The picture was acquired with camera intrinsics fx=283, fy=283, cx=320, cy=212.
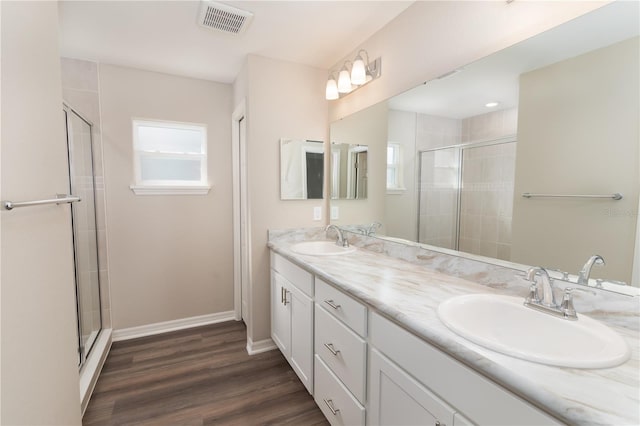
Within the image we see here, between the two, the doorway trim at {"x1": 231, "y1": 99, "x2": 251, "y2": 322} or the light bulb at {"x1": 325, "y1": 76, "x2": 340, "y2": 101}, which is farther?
the doorway trim at {"x1": 231, "y1": 99, "x2": 251, "y2": 322}

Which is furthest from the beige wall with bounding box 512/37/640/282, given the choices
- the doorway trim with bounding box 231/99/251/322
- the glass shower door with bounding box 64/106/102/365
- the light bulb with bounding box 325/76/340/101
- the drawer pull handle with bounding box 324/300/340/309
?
the glass shower door with bounding box 64/106/102/365

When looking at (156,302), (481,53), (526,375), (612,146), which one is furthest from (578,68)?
(156,302)

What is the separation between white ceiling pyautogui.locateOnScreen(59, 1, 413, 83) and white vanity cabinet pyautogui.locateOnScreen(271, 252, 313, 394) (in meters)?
1.58

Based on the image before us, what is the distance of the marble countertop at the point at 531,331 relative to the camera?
0.57 metres

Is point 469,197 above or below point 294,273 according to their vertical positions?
above

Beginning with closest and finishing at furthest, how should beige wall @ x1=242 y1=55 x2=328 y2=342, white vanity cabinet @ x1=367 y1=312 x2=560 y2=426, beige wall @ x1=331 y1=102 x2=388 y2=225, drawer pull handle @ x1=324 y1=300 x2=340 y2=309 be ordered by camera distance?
white vanity cabinet @ x1=367 y1=312 x2=560 y2=426, drawer pull handle @ x1=324 y1=300 x2=340 y2=309, beige wall @ x1=331 y1=102 x2=388 y2=225, beige wall @ x1=242 y1=55 x2=328 y2=342

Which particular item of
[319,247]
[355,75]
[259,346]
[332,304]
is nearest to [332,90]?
[355,75]

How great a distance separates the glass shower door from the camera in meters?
2.01

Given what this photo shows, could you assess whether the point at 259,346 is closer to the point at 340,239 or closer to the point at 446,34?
the point at 340,239

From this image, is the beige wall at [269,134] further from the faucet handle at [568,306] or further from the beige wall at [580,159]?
the faucet handle at [568,306]

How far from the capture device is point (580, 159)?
3.33 feet

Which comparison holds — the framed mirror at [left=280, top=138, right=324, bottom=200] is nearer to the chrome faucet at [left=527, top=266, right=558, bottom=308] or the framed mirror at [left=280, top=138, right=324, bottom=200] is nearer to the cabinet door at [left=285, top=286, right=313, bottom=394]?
the cabinet door at [left=285, top=286, right=313, bottom=394]

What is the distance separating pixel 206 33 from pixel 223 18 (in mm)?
247

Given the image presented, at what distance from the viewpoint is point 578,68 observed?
3.32 feet
